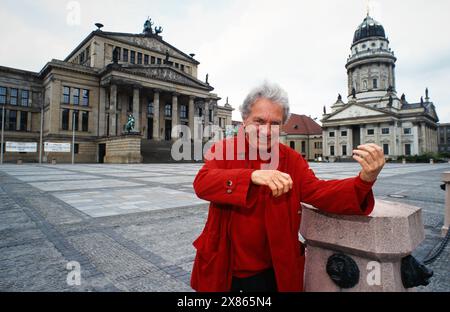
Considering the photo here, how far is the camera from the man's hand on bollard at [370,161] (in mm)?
1318

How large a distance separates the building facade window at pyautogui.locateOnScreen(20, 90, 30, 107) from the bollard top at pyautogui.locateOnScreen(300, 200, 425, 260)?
163 feet

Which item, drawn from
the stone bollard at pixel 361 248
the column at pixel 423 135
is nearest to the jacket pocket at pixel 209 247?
the stone bollard at pixel 361 248

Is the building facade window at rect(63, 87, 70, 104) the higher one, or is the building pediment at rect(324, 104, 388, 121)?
the building pediment at rect(324, 104, 388, 121)

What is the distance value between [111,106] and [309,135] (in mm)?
59273

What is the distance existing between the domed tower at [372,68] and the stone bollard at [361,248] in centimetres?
7213

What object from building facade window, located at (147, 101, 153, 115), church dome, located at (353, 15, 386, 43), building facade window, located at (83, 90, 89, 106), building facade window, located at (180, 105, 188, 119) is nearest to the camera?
building facade window, located at (83, 90, 89, 106)

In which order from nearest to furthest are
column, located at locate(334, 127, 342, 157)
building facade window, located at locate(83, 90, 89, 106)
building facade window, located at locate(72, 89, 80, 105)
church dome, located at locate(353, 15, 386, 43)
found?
1. building facade window, located at locate(72, 89, 80, 105)
2. building facade window, located at locate(83, 90, 89, 106)
3. column, located at locate(334, 127, 342, 157)
4. church dome, located at locate(353, 15, 386, 43)

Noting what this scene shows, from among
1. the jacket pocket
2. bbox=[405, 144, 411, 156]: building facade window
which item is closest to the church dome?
bbox=[405, 144, 411, 156]: building facade window

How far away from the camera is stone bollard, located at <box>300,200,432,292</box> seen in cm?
137

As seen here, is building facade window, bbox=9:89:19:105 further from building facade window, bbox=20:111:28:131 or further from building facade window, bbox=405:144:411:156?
building facade window, bbox=405:144:411:156

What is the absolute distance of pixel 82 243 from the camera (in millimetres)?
3703

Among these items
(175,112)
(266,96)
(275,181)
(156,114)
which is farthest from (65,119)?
(275,181)

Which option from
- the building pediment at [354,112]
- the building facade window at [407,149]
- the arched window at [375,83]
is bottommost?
the building facade window at [407,149]

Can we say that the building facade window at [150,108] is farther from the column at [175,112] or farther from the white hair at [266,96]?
the white hair at [266,96]
